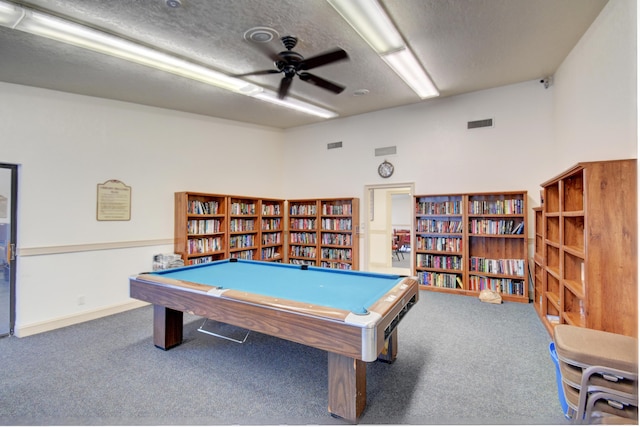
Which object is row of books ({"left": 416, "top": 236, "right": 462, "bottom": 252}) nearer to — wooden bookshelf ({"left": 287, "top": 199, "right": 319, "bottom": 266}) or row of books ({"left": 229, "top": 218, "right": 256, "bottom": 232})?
wooden bookshelf ({"left": 287, "top": 199, "right": 319, "bottom": 266})

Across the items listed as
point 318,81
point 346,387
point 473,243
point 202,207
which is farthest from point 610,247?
point 202,207

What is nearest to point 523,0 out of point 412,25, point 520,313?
point 412,25

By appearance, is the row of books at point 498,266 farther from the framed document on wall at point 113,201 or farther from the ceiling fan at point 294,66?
the framed document on wall at point 113,201

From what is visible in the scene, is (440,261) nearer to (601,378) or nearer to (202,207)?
(601,378)

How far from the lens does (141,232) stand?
4.32 metres

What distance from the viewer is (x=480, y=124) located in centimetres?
471

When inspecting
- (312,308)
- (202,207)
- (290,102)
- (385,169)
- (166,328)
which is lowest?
(166,328)

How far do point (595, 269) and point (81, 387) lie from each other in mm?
3878

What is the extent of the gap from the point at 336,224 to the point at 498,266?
2.84 metres

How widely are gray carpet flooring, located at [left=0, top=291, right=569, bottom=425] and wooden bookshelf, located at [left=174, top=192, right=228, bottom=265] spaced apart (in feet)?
5.00

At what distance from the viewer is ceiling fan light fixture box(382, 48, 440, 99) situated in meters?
3.17

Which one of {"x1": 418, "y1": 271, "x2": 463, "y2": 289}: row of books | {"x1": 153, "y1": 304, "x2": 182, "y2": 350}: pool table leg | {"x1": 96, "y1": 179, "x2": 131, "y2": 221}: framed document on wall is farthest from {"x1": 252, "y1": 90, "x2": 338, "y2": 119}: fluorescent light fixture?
{"x1": 418, "y1": 271, "x2": 463, "y2": 289}: row of books

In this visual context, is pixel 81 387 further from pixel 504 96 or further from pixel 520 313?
pixel 504 96

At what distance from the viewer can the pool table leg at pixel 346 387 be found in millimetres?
1799
